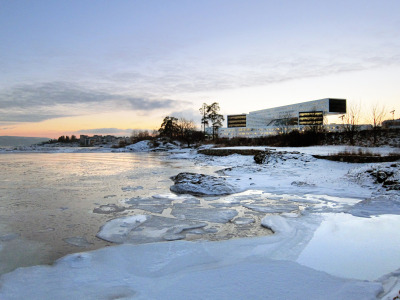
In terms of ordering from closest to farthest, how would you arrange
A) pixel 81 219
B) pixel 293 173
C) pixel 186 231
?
pixel 186 231 < pixel 81 219 < pixel 293 173

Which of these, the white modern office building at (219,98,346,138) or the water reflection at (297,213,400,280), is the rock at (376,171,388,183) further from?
the white modern office building at (219,98,346,138)

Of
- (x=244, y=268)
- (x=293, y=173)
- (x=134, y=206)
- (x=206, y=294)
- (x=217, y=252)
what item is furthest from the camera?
(x=293, y=173)

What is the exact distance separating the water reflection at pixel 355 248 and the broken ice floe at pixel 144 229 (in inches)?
88.5

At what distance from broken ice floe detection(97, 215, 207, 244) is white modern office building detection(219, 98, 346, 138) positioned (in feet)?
272

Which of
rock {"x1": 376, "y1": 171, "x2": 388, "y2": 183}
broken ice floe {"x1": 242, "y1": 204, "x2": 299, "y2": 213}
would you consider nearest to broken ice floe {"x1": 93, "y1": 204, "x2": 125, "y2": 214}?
broken ice floe {"x1": 242, "y1": 204, "x2": 299, "y2": 213}

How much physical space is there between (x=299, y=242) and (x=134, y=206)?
170 inches

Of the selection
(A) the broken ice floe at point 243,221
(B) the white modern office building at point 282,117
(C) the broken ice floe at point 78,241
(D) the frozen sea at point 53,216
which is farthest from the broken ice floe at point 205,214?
(B) the white modern office building at point 282,117

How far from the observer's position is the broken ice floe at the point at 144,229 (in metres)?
4.81

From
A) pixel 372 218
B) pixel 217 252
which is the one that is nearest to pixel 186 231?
pixel 217 252

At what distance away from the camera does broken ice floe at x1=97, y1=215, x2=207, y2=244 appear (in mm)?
4812

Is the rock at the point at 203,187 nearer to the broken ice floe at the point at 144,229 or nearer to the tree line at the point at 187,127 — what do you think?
the broken ice floe at the point at 144,229

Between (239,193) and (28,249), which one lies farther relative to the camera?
(239,193)

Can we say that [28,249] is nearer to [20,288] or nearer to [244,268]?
[20,288]

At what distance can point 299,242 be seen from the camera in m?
4.53
